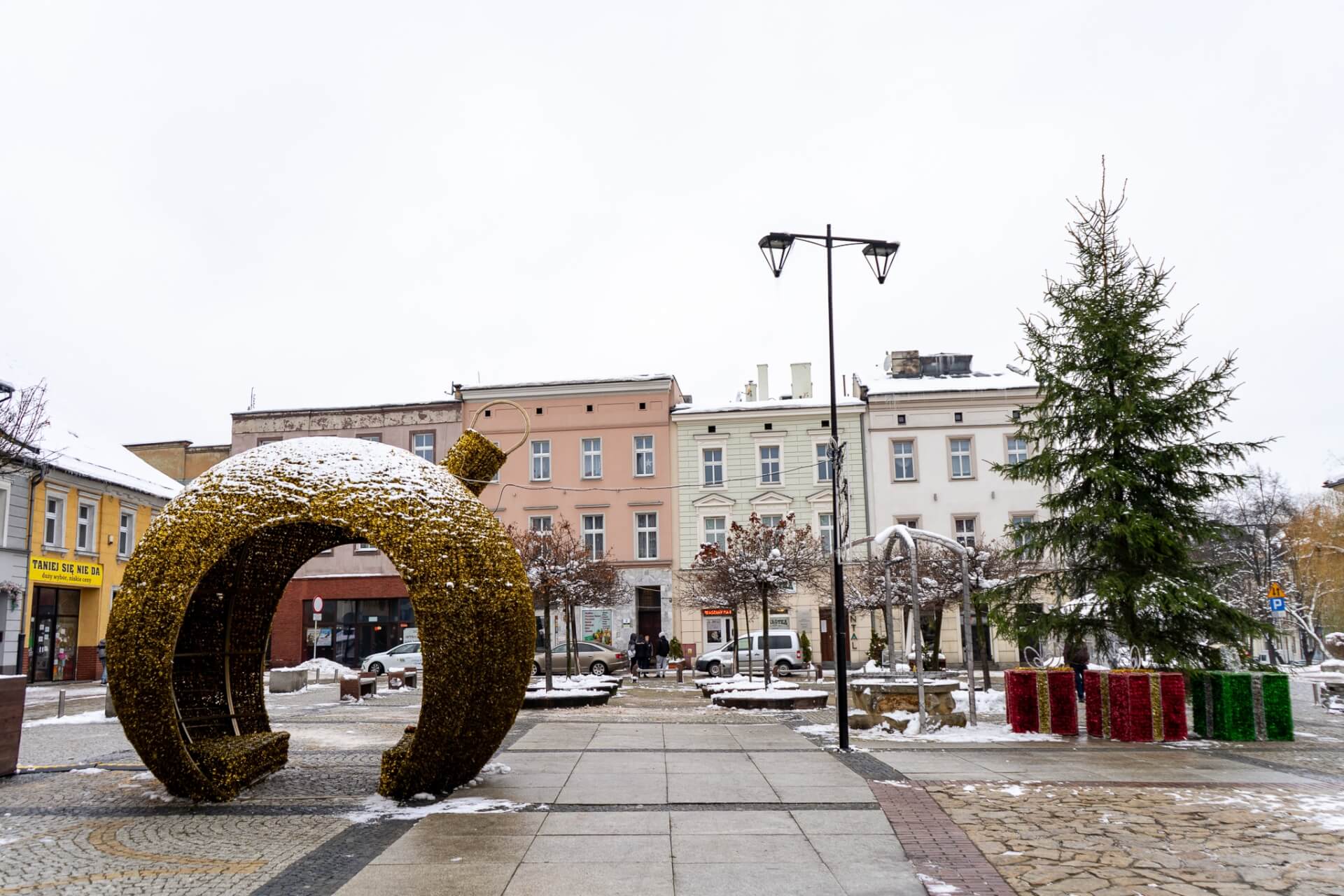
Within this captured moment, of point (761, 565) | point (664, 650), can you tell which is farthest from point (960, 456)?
point (761, 565)

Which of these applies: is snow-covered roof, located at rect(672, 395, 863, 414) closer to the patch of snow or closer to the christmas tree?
the christmas tree

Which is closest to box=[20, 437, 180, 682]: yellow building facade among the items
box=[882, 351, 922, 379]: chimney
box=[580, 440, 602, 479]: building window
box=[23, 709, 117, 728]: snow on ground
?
box=[23, 709, 117, 728]: snow on ground

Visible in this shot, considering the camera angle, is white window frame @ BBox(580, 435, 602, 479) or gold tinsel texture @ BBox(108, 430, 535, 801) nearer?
gold tinsel texture @ BBox(108, 430, 535, 801)

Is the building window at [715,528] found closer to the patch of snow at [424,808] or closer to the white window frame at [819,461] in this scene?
the white window frame at [819,461]

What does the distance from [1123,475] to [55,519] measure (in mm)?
30360

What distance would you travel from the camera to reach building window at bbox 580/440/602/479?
126 ft

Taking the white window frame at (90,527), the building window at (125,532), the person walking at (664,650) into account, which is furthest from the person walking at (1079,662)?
the building window at (125,532)

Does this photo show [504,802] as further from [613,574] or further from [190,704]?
[613,574]

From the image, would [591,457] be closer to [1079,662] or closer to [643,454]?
[643,454]

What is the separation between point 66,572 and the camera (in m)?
30.0

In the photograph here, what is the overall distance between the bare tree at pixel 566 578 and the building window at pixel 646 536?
9.45 m

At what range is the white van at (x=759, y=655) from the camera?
29062 mm

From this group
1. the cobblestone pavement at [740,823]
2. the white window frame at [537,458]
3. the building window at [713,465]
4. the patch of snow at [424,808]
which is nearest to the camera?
the cobblestone pavement at [740,823]

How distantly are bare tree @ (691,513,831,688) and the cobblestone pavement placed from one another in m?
10.0
